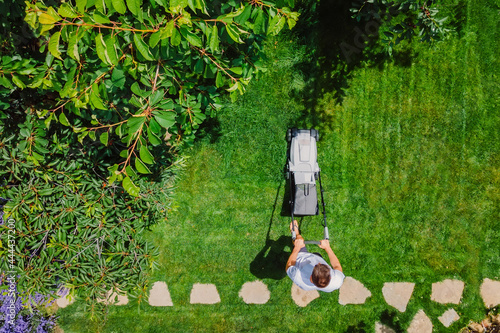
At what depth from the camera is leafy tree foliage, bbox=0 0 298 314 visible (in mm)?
2428

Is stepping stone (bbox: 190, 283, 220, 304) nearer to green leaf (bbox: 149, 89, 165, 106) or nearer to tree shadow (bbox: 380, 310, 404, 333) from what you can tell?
tree shadow (bbox: 380, 310, 404, 333)

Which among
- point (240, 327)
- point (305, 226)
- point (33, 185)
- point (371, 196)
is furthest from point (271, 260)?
point (33, 185)

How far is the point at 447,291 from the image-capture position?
5.20 metres

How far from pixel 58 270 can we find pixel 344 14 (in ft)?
18.5

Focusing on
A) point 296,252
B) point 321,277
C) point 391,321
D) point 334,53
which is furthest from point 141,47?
point 391,321

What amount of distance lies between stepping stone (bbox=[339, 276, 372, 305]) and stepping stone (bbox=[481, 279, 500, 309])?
6.21 ft

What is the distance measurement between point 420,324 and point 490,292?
4.21 ft

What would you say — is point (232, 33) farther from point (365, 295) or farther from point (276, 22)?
point (365, 295)

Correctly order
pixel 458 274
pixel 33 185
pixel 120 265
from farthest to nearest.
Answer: pixel 458 274, pixel 120 265, pixel 33 185

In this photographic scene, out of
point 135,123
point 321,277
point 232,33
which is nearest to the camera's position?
point 232,33

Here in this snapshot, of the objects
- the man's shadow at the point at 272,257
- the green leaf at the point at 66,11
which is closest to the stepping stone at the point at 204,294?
the man's shadow at the point at 272,257

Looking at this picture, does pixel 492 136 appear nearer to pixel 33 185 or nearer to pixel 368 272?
pixel 368 272

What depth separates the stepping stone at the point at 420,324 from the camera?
5.20 metres

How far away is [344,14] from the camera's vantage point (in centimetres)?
520
